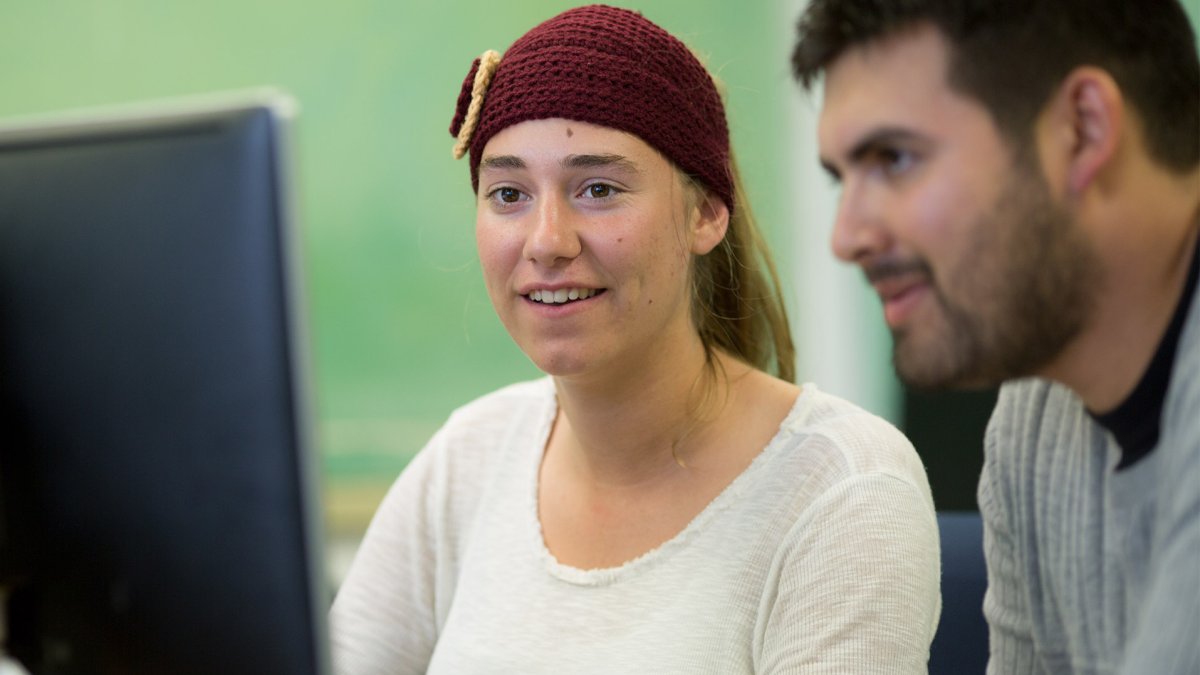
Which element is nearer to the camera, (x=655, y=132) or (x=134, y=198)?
(x=134, y=198)

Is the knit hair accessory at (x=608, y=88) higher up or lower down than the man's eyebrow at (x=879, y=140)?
higher up

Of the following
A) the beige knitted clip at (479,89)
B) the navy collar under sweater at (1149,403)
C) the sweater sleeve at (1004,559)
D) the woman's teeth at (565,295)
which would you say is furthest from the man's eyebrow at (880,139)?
the beige knitted clip at (479,89)

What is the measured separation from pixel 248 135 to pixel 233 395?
0.53 ft

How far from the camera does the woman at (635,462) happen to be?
1312mm

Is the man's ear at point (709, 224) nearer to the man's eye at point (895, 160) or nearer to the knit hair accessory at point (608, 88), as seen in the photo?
the knit hair accessory at point (608, 88)

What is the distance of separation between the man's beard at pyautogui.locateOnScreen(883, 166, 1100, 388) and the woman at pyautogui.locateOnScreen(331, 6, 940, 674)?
0.34m

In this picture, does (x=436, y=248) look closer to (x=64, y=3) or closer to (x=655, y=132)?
(x=64, y=3)

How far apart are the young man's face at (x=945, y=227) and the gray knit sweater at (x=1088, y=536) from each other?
109 millimetres

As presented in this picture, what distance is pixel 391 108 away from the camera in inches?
130

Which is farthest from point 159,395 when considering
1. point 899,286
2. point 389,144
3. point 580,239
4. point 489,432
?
point 389,144

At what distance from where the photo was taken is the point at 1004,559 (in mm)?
1254

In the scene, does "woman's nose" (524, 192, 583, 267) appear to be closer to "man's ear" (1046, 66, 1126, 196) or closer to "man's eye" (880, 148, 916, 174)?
"man's eye" (880, 148, 916, 174)

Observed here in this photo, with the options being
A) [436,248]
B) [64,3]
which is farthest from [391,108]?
[64,3]

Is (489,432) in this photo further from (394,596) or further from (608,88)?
(608,88)
